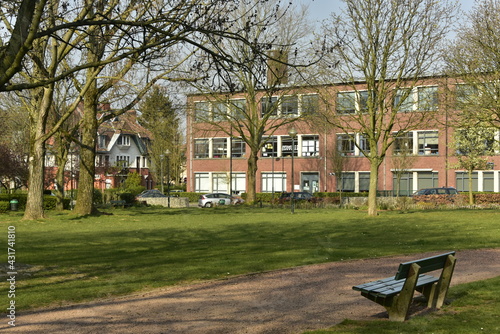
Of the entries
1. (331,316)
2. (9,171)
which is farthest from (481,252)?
(9,171)

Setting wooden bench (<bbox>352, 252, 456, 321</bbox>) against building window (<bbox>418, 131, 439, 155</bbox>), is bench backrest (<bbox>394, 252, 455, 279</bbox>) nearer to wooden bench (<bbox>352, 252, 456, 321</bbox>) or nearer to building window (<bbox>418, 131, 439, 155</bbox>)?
wooden bench (<bbox>352, 252, 456, 321</bbox>)

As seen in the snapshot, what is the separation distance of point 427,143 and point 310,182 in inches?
509

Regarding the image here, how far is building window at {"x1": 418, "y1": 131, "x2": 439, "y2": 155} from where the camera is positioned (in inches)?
2520

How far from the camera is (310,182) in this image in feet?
227

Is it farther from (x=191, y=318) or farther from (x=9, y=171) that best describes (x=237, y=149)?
(x=191, y=318)

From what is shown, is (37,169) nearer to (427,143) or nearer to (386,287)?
(386,287)

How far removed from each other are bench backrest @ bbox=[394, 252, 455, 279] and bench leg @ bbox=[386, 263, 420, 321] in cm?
7

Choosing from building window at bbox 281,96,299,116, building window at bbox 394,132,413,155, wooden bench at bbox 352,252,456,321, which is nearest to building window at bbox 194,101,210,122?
building window at bbox 281,96,299,116

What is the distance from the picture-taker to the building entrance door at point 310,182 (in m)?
68.9

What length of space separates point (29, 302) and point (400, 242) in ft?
38.8

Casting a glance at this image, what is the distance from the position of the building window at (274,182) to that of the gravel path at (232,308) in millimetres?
57999

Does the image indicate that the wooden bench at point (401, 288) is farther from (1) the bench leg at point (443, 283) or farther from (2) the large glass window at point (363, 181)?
(2) the large glass window at point (363, 181)

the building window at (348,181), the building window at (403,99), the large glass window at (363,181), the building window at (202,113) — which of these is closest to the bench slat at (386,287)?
the building window at (403,99)

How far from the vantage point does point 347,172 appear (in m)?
67.2
